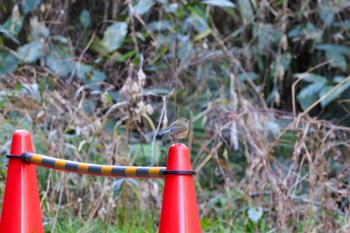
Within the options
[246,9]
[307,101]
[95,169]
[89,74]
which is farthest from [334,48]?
[95,169]

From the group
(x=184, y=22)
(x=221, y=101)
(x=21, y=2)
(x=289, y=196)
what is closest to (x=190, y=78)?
(x=184, y=22)

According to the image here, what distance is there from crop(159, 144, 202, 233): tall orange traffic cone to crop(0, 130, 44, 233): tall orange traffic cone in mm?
873

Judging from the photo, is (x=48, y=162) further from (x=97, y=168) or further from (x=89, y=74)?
(x=89, y=74)

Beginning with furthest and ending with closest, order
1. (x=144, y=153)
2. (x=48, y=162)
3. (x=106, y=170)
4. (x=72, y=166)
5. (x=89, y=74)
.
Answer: (x=89, y=74) < (x=144, y=153) < (x=48, y=162) < (x=72, y=166) < (x=106, y=170)

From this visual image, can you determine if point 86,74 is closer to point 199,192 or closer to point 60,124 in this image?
point 60,124

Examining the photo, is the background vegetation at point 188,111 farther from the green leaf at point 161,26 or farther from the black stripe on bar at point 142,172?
the black stripe on bar at point 142,172

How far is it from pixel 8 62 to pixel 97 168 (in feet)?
11.4

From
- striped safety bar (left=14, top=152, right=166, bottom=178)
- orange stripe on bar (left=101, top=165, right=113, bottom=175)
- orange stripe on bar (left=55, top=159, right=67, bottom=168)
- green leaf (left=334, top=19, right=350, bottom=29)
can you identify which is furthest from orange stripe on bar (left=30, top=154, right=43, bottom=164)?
green leaf (left=334, top=19, right=350, bottom=29)

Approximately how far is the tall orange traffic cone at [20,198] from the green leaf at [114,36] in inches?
107

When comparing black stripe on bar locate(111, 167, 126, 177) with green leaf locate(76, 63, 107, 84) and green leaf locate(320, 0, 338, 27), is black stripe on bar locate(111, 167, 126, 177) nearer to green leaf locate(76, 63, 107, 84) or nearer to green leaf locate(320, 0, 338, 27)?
green leaf locate(76, 63, 107, 84)

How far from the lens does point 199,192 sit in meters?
6.04

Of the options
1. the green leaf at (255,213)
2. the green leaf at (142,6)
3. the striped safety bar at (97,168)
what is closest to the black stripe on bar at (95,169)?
the striped safety bar at (97,168)

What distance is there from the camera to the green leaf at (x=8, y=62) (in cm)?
662

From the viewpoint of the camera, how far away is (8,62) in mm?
6770
